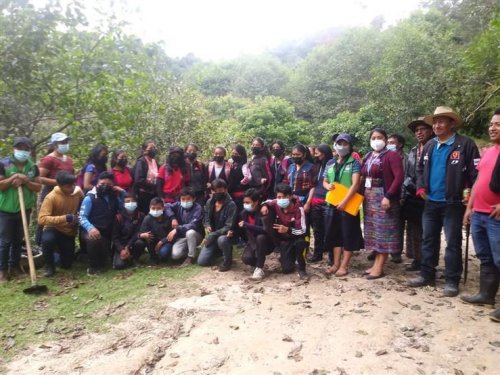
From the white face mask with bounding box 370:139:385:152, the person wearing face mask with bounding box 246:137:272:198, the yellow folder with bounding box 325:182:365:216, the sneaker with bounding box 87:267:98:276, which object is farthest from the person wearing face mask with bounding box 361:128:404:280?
the sneaker with bounding box 87:267:98:276

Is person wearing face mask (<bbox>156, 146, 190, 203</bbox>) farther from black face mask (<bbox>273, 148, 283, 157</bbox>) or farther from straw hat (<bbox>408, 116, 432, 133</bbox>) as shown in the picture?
straw hat (<bbox>408, 116, 432, 133</bbox>)

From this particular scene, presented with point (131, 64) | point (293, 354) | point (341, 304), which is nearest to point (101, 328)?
point (293, 354)

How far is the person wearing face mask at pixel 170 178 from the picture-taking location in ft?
22.4

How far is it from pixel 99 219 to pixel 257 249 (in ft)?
8.40

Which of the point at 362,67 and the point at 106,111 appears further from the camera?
the point at 362,67

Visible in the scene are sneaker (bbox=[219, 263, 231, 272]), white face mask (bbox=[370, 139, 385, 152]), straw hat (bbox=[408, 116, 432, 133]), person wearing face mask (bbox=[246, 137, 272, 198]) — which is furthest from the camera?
person wearing face mask (bbox=[246, 137, 272, 198])

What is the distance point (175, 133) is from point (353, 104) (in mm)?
14798

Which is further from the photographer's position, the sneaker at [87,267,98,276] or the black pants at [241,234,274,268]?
the sneaker at [87,267,98,276]

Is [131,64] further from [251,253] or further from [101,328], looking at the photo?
[101,328]

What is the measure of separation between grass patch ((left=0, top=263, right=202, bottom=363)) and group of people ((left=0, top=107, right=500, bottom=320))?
0.31 metres

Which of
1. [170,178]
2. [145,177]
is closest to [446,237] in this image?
[170,178]

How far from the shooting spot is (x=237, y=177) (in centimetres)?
719

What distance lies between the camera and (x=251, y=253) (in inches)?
232

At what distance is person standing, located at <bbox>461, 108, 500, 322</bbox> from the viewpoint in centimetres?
404
